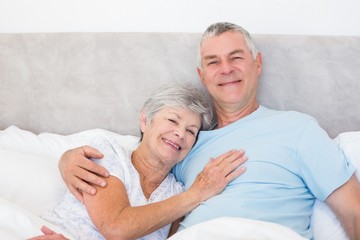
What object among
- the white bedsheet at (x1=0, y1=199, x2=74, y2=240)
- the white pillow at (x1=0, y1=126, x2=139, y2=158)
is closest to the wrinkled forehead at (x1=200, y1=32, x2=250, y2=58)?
the white pillow at (x1=0, y1=126, x2=139, y2=158)

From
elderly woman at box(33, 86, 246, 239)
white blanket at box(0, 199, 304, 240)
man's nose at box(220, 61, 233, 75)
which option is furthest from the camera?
man's nose at box(220, 61, 233, 75)

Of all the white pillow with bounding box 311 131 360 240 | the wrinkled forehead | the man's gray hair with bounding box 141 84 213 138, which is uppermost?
the wrinkled forehead

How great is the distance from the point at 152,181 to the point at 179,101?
0.27 metres

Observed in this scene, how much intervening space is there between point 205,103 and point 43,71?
2.42 ft

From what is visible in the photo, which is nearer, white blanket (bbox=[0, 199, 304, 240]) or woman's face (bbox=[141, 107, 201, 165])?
white blanket (bbox=[0, 199, 304, 240])

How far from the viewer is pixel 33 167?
4.99ft

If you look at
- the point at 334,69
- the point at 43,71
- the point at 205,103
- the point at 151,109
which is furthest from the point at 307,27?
the point at 43,71

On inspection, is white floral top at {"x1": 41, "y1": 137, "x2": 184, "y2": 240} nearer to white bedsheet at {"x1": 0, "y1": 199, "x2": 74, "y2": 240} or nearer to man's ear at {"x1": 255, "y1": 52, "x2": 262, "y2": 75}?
white bedsheet at {"x1": 0, "y1": 199, "x2": 74, "y2": 240}

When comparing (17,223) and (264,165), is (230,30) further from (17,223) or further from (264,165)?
(17,223)

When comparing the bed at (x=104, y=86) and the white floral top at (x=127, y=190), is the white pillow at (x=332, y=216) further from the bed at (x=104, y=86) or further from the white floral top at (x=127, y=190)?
the white floral top at (x=127, y=190)

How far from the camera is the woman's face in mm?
1422

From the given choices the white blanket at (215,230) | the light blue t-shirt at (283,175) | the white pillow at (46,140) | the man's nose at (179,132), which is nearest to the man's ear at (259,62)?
the light blue t-shirt at (283,175)

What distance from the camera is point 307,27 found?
179 cm

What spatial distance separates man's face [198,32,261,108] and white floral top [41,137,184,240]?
0.38 metres
